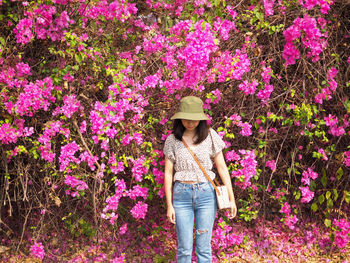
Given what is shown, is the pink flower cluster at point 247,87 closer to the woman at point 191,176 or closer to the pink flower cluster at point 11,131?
the woman at point 191,176

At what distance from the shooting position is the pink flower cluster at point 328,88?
3369mm

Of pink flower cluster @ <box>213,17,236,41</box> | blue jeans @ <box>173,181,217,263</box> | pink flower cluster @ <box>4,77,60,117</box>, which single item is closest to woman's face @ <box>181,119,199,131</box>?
blue jeans @ <box>173,181,217,263</box>

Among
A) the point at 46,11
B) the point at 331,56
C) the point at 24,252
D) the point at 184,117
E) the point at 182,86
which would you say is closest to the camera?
the point at 184,117

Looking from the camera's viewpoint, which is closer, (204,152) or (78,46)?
(204,152)

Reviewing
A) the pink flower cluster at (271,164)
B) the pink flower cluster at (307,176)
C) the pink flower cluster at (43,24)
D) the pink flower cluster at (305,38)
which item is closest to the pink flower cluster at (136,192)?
the pink flower cluster at (271,164)

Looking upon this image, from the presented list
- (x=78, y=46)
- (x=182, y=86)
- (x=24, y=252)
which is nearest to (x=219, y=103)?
(x=182, y=86)

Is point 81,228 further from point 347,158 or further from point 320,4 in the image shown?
point 320,4

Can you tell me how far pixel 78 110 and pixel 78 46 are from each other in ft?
1.86

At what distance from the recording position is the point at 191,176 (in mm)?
2695

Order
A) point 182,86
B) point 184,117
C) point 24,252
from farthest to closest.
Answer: point 24,252 → point 182,86 → point 184,117

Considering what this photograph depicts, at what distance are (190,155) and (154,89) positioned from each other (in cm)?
103

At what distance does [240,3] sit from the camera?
11.3 feet

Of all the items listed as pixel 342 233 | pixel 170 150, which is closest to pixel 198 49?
pixel 170 150

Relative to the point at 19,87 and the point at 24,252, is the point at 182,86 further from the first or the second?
the point at 24,252
